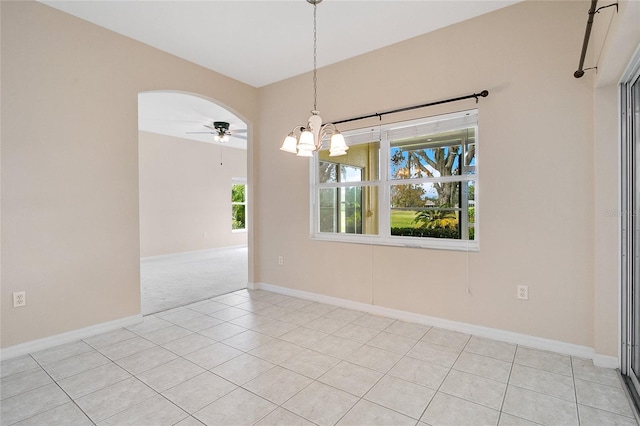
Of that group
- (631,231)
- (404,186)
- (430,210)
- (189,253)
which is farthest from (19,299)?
(189,253)

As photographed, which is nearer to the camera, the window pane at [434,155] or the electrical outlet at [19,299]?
the electrical outlet at [19,299]

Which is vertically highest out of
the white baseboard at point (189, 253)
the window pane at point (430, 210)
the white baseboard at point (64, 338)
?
the window pane at point (430, 210)

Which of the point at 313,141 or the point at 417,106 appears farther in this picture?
the point at 417,106

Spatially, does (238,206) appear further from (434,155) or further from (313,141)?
(313,141)

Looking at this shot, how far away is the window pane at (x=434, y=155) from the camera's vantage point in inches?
119

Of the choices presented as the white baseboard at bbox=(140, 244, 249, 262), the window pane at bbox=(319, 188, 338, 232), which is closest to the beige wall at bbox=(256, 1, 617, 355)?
the window pane at bbox=(319, 188, 338, 232)

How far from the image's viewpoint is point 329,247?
391 centimetres

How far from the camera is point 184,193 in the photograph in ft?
25.2

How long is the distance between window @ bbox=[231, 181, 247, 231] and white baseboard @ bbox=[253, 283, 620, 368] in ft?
18.7

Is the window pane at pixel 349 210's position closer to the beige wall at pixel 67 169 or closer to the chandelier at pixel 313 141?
the chandelier at pixel 313 141

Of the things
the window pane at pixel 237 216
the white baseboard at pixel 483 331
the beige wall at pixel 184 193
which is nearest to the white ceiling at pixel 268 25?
the white baseboard at pixel 483 331

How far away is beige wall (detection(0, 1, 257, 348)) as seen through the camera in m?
2.55

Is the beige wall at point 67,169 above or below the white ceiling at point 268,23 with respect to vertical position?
below

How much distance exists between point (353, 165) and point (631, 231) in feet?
8.34
